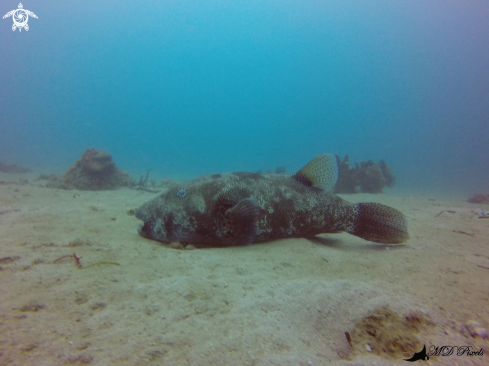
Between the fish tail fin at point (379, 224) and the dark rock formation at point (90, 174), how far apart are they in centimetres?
1041

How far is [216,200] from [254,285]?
5.24 feet

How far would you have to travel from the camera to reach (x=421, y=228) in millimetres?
4578

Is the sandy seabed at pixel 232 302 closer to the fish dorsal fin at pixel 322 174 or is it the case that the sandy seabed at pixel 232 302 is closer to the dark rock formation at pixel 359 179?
the fish dorsal fin at pixel 322 174

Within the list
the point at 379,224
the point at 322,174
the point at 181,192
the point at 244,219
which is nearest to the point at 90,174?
the point at 181,192

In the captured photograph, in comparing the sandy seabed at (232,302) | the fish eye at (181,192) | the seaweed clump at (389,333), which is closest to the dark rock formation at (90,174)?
the sandy seabed at (232,302)

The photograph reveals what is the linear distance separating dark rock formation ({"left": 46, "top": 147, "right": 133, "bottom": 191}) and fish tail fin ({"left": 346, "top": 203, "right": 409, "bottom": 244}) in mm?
10414

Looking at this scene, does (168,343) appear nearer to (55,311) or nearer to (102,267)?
(55,311)

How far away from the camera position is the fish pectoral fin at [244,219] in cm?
322

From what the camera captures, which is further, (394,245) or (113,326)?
(394,245)

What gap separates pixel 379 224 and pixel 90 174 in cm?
1122

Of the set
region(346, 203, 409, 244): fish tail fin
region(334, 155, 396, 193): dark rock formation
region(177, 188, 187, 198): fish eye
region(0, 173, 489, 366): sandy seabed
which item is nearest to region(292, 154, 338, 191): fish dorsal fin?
region(346, 203, 409, 244): fish tail fin

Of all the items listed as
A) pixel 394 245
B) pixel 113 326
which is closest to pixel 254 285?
pixel 113 326

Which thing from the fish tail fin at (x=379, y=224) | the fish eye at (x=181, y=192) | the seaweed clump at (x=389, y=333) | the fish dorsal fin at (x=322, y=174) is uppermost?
the fish dorsal fin at (x=322, y=174)

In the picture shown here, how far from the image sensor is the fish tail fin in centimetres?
350
